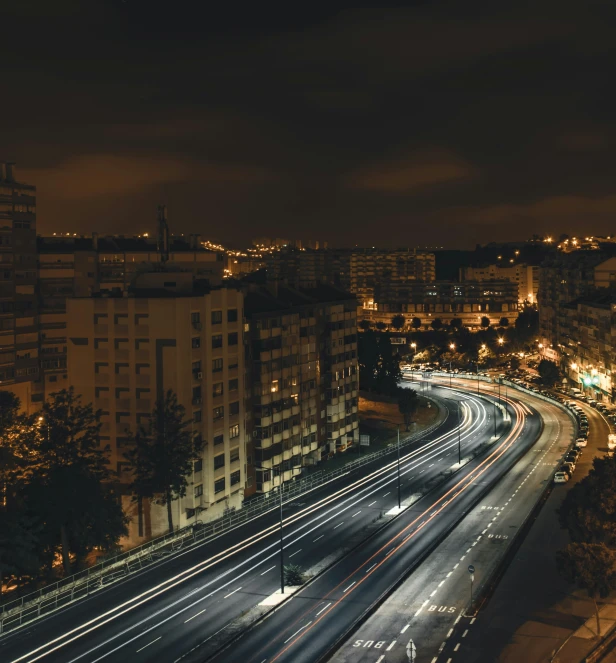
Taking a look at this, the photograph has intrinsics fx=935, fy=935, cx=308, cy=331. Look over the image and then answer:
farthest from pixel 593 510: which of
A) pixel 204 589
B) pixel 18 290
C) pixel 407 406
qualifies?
pixel 407 406

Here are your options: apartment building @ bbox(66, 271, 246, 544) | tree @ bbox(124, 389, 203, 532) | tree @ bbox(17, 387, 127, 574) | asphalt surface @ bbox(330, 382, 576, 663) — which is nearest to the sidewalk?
asphalt surface @ bbox(330, 382, 576, 663)

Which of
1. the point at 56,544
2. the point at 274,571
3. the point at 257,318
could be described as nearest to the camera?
the point at 274,571

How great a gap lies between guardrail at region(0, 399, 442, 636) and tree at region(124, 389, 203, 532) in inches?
144

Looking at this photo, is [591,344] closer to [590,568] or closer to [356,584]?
[356,584]

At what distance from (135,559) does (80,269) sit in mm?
63904

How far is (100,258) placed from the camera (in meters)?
125

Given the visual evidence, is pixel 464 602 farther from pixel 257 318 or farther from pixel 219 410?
pixel 257 318

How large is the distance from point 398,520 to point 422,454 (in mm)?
32027

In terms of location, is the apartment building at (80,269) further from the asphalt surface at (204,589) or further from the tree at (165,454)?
the asphalt surface at (204,589)

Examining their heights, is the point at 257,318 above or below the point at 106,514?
above

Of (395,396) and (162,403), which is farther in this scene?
(395,396)

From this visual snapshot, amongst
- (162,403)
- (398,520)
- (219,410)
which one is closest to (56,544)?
(162,403)

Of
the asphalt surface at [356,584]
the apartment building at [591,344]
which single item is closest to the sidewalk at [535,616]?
the asphalt surface at [356,584]

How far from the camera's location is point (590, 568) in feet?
167
